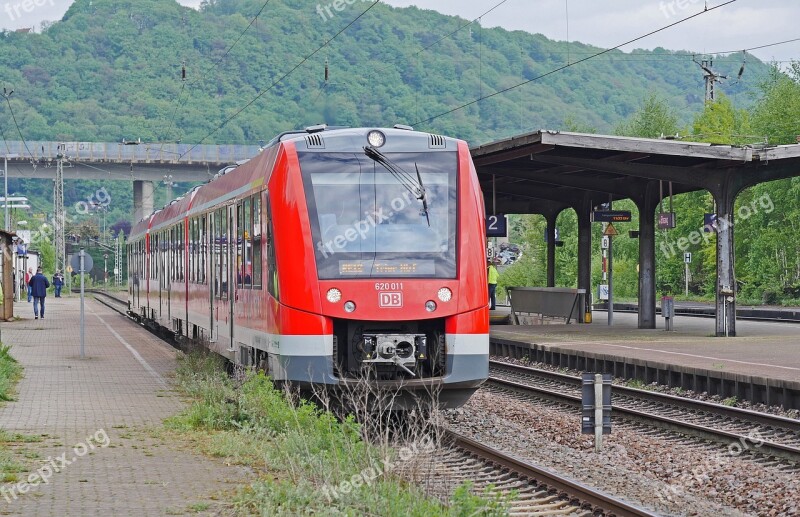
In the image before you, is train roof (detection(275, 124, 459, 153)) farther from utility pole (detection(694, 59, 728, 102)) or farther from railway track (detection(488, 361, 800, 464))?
utility pole (detection(694, 59, 728, 102))

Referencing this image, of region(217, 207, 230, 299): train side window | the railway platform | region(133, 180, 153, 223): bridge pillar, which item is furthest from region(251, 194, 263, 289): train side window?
region(133, 180, 153, 223): bridge pillar

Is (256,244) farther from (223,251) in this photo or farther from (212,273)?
(212,273)

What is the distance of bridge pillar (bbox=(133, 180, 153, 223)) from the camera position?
8444cm

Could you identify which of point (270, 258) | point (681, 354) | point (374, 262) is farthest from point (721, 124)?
point (374, 262)

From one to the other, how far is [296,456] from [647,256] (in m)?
21.6

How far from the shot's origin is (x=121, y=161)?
267 feet

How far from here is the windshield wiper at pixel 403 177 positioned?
1300 centimetres

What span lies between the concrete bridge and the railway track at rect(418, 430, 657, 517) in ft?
217

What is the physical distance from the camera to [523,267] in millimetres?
63344

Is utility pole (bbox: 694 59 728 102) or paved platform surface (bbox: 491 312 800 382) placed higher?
utility pole (bbox: 694 59 728 102)
